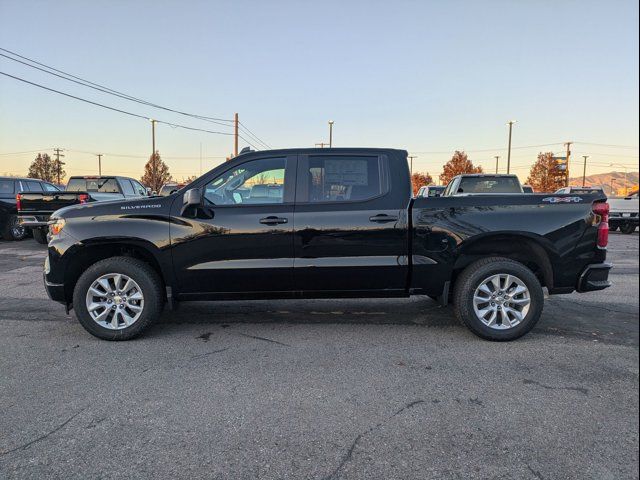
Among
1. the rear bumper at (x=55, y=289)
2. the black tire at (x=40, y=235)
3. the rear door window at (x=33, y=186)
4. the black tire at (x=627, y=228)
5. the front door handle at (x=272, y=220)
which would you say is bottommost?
the black tire at (x=40, y=235)

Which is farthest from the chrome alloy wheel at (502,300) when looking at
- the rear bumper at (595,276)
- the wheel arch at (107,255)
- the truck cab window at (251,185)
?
the wheel arch at (107,255)

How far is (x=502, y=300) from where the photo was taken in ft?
15.1

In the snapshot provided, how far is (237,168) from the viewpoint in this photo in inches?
189

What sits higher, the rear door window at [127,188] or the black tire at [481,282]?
the rear door window at [127,188]

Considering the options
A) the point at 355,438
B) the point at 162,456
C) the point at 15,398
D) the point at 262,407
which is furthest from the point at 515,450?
the point at 15,398

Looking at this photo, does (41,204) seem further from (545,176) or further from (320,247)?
(545,176)

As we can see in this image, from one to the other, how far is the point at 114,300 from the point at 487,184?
9.74 meters

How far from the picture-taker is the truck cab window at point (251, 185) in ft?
15.6

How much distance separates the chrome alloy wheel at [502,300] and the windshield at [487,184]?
7.37 meters

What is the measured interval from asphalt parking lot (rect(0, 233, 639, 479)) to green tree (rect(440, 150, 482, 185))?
60.8m

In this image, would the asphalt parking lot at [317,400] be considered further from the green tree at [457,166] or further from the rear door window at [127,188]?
the green tree at [457,166]

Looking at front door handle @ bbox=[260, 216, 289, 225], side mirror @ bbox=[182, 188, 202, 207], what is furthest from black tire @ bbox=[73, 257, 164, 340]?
front door handle @ bbox=[260, 216, 289, 225]

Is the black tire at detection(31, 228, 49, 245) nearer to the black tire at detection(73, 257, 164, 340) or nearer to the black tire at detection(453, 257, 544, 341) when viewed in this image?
the black tire at detection(73, 257, 164, 340)

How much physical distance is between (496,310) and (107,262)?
3974mm
